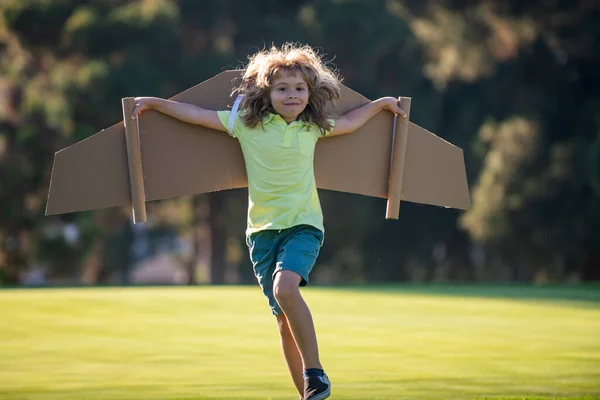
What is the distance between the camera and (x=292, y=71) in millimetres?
5109

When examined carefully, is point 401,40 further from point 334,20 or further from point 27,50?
point 27,50

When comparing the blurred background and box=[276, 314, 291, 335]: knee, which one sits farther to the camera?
the blurred background

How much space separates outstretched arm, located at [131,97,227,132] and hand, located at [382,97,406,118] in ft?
2.81

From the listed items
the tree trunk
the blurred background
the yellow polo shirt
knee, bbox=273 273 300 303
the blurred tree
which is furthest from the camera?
the tree trunk

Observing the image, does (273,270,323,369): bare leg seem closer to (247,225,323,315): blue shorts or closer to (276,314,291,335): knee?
(247,225,323,315): blue shorts

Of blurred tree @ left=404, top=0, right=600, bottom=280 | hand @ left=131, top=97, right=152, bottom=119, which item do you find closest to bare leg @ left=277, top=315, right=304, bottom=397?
hand @ left=131, top=97, right=152, bottom=119

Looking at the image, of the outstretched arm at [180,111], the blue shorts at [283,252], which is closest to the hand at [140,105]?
the outstretched arm at [180,111]

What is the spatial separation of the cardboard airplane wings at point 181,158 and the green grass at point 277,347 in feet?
3.36

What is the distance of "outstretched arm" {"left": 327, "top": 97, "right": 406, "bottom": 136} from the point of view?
5457mm

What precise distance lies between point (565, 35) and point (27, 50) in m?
12.7

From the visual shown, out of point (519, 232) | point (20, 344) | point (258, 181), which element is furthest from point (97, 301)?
point (519, 232)

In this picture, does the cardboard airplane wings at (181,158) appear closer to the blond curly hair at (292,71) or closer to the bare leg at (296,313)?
the blond curly hair at (292,71)

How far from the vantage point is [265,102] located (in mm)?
5152

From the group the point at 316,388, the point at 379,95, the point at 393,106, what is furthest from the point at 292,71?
the point at 379,95
